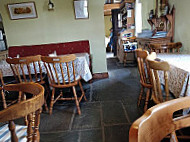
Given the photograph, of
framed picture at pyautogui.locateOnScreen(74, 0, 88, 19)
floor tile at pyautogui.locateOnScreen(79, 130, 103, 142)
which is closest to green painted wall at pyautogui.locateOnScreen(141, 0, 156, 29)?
framed picture at pyautogui.locateOnScreen(74, 0, 88, 19)

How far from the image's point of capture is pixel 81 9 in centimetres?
349

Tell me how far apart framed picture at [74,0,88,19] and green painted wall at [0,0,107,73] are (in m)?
0.10

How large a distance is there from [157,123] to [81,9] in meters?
3.46

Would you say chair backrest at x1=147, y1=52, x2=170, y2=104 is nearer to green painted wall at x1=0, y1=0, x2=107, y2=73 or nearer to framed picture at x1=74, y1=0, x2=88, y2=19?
green painted wall at x1=0, y1=0, x2=107, y2=73

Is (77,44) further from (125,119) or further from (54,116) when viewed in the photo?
(125,119)

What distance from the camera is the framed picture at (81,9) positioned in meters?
3.45

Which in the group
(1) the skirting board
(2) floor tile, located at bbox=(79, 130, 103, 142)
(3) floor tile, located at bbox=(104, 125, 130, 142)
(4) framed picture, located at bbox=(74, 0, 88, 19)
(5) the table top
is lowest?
(2) floor tile, located at bbox=(79, 130, 103, 142)

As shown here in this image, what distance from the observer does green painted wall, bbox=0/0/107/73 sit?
352 cm

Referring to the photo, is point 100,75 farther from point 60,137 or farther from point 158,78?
point 158,78

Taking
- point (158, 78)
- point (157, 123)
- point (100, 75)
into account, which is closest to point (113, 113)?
point (158, 78)

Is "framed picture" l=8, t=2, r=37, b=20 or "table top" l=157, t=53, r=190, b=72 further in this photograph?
"framed picture" l=8, t=2, r=37, b=20

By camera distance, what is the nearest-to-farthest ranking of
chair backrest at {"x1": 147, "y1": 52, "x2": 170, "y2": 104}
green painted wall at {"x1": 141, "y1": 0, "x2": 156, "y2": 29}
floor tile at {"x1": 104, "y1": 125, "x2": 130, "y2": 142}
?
1. chair backrest at {"x1": 147, "y1": 52, "x2": 170, "y2": 104}
2. floor tile at {"x1": 104, "y1": 125, "x2": 130, "y2": 142}
3. green painted wall at {"x1": 141, "y1": 0, "x2": 156, "y2": 29}

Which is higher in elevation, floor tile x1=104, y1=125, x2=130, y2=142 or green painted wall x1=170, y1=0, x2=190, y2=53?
green painted wall x1=170, y1=0, x2=190, y2=53

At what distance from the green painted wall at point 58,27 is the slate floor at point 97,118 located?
4.51ft
